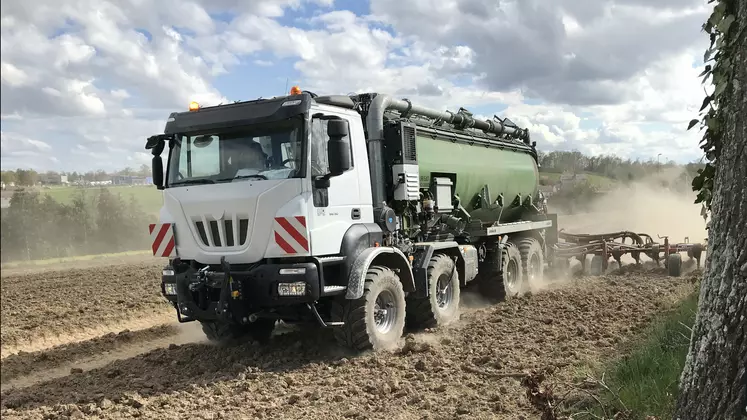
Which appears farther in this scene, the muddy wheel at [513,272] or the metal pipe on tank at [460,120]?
the muddy wheel at [513,272]

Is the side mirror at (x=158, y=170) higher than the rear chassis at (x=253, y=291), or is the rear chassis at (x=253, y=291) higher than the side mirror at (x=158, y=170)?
the side mirror at (x=158, y=170)

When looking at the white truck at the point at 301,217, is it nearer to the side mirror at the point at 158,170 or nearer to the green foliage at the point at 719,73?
the side mirror at the point at 158,170

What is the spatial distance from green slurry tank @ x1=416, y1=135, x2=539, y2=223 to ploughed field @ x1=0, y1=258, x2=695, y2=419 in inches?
73.8

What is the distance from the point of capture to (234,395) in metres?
5.91

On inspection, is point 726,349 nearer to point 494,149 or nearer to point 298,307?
point 298,307

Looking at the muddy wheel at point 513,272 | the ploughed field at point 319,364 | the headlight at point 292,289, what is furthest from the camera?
the muddy wheel at point 513,272

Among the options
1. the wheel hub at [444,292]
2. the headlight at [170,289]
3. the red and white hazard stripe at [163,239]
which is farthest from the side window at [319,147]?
the wheel hub at [444,292]

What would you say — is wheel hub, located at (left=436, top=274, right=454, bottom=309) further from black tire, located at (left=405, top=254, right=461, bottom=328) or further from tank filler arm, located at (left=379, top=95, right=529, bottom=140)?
tank filler arm, located at (left=379, top=95, right=529, bottom=140)

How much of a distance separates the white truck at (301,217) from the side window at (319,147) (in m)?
0.02

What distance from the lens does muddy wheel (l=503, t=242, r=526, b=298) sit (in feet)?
37.1

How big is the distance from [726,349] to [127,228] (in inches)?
1269

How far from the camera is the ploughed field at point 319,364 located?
17.9 feet

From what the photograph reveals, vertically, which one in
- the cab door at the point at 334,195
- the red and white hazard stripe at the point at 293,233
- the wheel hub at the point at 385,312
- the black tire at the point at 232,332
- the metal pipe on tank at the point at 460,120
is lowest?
the black tire at the point at 232,332

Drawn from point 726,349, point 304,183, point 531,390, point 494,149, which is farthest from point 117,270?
point 726,349
